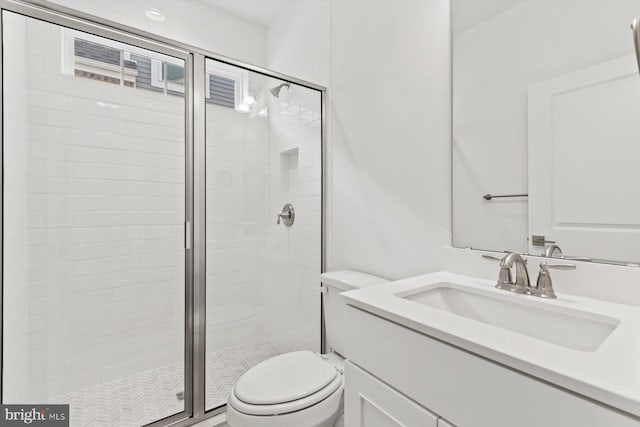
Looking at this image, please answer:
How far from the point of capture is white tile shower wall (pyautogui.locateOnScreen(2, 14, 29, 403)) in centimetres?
121

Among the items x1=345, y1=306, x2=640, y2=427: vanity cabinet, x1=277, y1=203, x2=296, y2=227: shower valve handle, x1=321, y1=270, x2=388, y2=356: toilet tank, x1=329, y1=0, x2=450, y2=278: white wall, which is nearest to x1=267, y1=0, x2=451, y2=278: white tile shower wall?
x1=329, y1=0, x2=450, y2=278: white wall

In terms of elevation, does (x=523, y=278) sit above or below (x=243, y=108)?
below

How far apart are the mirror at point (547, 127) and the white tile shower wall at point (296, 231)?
87cm

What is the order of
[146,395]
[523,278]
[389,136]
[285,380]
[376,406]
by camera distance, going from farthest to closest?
[146,395]
[389,136]
[285,380]
[523,278]
[376,406]

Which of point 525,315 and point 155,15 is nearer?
point 525,315

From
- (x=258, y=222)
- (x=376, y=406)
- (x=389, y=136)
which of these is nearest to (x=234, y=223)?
(x=258, y=222)

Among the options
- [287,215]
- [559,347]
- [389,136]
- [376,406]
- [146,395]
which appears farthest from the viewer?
[287,215]

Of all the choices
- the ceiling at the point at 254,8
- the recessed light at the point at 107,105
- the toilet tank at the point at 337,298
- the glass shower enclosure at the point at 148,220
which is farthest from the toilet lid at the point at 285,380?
the ceiling at the point at 254,8

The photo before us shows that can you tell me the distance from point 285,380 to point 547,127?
48.6 inches

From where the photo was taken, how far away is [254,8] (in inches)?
86.8

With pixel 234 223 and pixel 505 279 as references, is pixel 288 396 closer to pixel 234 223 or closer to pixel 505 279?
pixel 505 279

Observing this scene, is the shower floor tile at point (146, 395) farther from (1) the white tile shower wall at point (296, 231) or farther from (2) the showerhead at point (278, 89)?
(2) the showerhead at point (278, 89)

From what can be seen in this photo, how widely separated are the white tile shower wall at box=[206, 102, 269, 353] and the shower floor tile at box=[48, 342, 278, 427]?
10 cm

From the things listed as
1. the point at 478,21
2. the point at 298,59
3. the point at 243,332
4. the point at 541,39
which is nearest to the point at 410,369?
the point at 541,39
